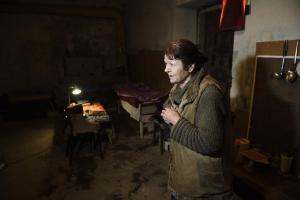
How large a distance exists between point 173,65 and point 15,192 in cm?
332

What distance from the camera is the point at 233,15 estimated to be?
358 centimetres

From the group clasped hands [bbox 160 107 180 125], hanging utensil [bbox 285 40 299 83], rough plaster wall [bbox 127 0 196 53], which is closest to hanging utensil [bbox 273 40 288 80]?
hanging utensil [bbox 285 40 299 83]

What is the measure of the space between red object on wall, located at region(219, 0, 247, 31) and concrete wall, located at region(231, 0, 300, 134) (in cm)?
10

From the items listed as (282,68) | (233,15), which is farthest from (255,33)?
(282,68)

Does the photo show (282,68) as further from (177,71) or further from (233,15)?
(177,71)

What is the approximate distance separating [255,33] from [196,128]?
240 cm

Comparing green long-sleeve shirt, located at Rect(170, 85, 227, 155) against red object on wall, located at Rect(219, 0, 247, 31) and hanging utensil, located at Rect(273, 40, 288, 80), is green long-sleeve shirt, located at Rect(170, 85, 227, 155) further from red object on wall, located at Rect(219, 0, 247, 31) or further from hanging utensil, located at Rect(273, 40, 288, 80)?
red object on wall, located at Rect(219, 0, 247, 31)

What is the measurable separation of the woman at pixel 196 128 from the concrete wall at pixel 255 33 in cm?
172

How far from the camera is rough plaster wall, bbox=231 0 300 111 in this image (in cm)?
273

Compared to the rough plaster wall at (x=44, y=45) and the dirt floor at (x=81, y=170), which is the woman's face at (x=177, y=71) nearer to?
the dirt floor at (x=81, y=170)

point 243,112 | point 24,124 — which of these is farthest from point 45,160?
point 243,112

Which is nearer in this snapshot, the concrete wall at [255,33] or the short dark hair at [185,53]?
the short dark hair at [185,53]

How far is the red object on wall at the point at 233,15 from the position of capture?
342 centimetres

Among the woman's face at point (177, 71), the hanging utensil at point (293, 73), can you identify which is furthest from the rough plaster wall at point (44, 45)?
the woman's face at point (177, 71)
